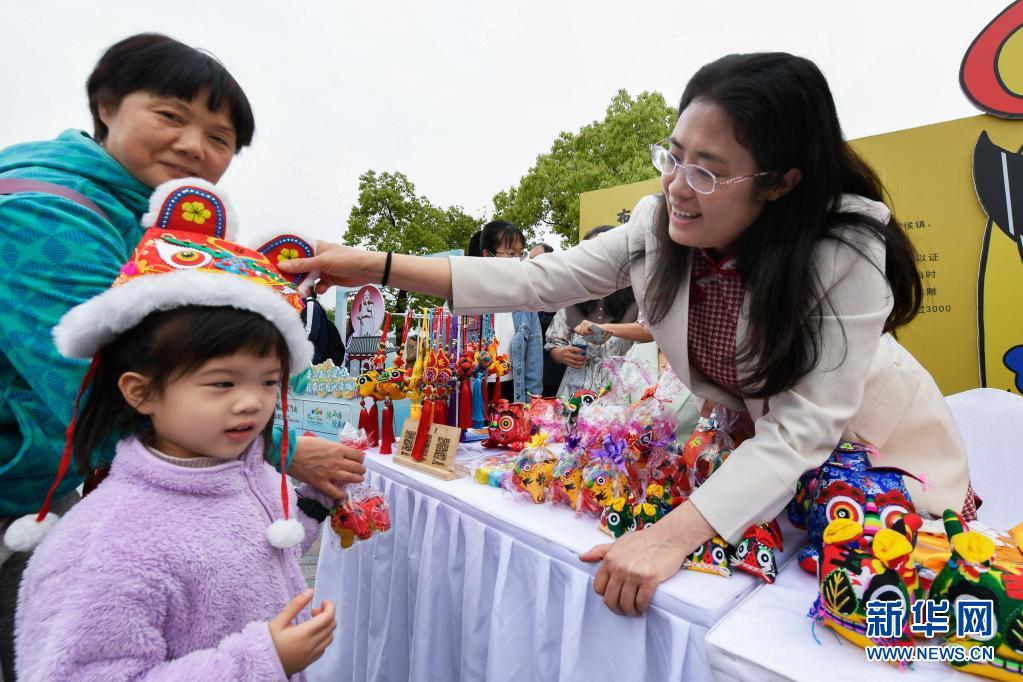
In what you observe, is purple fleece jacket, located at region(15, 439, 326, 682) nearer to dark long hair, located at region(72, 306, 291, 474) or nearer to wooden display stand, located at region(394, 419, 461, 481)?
dark long hair, located at region(72, 306, 291, 474)

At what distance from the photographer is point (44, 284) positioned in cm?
89

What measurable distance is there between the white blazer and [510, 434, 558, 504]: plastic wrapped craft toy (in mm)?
478

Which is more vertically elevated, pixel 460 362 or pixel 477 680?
pixel 460 362

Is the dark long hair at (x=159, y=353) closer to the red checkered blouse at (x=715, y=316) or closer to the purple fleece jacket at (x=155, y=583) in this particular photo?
the purple fleece jacket at (x=155, y=583)

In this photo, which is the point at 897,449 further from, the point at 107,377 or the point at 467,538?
the point at 107,377

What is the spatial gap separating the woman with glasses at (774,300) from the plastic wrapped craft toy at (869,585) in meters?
0.21

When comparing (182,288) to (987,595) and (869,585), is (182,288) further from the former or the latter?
(987,595)

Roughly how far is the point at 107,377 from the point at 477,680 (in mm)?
1236

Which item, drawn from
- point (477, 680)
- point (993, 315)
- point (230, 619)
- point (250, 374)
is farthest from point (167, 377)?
point (993, 315)

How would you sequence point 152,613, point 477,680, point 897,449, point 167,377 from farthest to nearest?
point 477,680, point 897,449, point 167,377, point 152,613

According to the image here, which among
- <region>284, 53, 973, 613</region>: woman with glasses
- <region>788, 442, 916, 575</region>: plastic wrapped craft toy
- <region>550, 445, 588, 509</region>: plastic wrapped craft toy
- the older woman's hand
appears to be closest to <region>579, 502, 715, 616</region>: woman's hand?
<region>284, 53, 973, 613</region>: woman with glasses

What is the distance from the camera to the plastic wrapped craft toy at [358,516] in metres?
1.27

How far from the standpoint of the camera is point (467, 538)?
151cm

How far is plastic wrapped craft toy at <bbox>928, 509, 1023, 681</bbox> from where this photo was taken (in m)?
0.70
